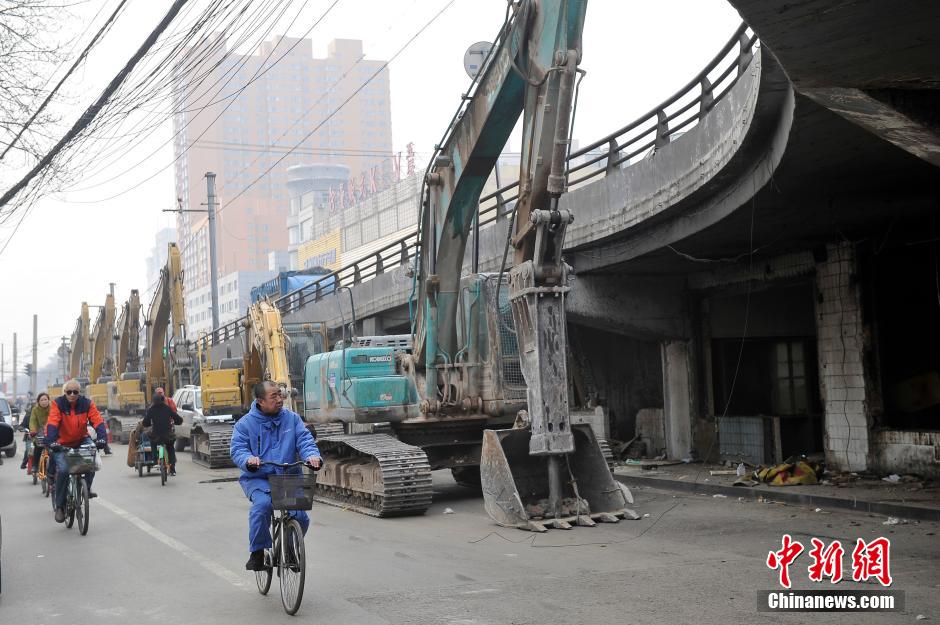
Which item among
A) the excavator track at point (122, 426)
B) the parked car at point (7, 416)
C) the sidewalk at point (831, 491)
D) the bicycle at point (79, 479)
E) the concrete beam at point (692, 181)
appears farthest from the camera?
the excavator track at point (122, 426)

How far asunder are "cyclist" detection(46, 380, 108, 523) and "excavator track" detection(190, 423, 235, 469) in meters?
8.49

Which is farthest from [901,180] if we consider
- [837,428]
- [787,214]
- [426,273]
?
[426,273]

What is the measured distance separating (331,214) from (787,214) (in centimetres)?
10775

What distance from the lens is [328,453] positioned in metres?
16.5

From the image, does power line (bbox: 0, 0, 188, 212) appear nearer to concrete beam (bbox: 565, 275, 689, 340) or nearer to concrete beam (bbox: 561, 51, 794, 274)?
concrete beam (bbox: 561, 51, 794, 274)

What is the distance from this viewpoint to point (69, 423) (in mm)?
12977

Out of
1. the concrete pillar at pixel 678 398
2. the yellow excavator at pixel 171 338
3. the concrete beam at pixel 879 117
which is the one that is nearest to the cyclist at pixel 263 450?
the concrete beam at pixel 879 117

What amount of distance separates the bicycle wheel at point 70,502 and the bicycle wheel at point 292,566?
6.02m

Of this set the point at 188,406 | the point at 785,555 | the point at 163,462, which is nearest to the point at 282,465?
the point at 785,555

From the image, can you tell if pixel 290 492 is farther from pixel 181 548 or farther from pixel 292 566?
pixel 181 548

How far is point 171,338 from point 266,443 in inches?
971

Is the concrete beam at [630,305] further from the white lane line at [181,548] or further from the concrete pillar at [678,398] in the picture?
the white lane line at [181,548]

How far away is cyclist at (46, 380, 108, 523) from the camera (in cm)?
1278

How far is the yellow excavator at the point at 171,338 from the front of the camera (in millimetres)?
30000
